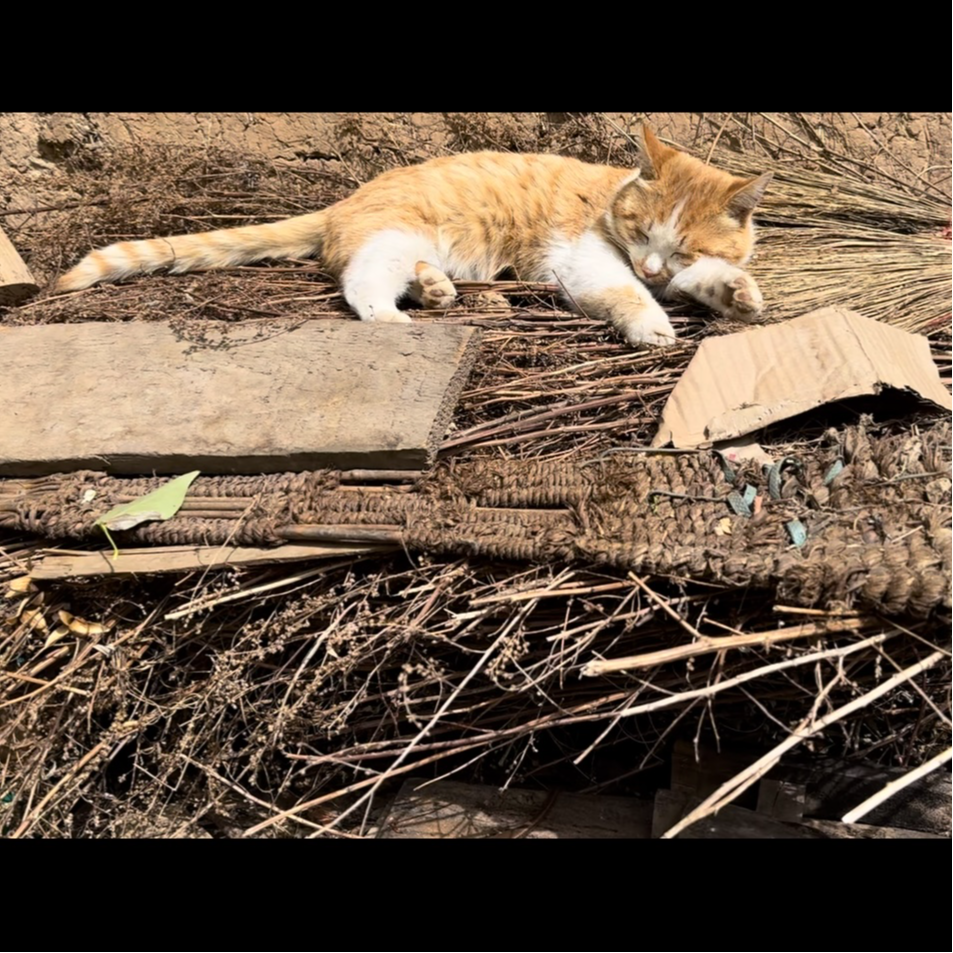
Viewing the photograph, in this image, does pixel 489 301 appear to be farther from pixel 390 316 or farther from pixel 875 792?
pixel 875 792

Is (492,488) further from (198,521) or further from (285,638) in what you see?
(198,521)

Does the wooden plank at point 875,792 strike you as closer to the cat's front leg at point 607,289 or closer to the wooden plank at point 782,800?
the wooden plank at point 782,800

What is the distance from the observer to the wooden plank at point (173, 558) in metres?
1.77

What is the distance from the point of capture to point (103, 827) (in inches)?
82.0

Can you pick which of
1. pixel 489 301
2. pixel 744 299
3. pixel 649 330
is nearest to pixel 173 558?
pixel 489 301

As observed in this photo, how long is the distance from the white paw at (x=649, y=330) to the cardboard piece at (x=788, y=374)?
0.26 metres

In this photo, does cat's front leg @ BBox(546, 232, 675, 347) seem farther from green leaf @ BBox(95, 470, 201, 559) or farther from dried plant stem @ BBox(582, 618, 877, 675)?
green leaf @ BBox(95, 470, 201, 559)

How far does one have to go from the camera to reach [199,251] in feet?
9.19

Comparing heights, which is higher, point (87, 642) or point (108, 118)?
point (108, 118)

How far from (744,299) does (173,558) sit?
1803 millimetres

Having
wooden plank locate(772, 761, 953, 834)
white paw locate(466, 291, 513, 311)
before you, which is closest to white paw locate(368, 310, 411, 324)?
white paw locate(466, 291, 513, 311)

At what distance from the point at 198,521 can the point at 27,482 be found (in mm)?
573

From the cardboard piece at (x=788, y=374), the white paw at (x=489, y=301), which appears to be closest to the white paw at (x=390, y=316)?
the white paw at (x=489, y=301)
